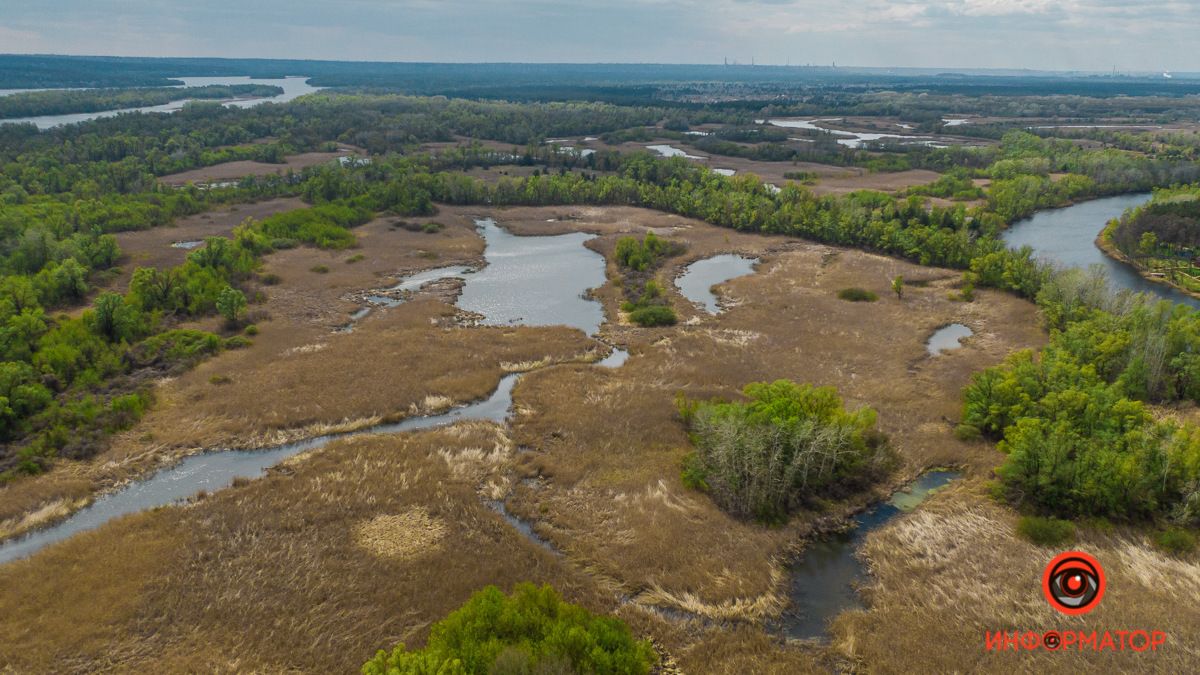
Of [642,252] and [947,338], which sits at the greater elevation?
[642,252]

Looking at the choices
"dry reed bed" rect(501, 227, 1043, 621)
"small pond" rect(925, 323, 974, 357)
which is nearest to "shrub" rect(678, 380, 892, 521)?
"dry reed bed" rect(501, 227, 1043, 621)

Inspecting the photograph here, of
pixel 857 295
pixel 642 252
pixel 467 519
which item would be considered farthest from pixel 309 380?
pixel 857 295

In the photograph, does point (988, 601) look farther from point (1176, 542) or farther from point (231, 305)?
point (231, 305)

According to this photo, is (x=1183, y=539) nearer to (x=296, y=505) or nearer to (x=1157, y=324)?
(x=1157, y=324)

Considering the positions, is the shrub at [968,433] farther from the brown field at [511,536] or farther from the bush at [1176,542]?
the bush at [1176,542]

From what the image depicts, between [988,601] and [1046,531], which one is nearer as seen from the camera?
[988,601]

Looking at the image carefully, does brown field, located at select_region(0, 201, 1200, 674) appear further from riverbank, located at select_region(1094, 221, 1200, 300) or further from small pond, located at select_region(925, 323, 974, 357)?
riverbank, located at select_region(1094, 221, 1200, 300)
